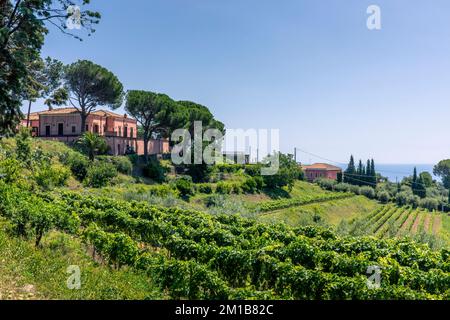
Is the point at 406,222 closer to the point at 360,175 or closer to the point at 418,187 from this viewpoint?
the point at 360,175

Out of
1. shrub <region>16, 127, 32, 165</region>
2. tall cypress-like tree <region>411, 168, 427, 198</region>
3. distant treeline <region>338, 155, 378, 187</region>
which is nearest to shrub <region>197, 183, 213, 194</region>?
shrub <region>16, 127, 32, 165</region>

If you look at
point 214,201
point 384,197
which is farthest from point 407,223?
point 214,201

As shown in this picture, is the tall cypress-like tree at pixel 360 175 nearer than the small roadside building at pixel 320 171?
Yes

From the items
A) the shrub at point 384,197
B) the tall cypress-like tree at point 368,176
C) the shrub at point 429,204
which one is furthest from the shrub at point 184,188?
the tall cypress-like tree at point 368,176

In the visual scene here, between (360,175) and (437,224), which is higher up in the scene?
(360,175)

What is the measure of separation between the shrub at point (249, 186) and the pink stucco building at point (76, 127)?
1555 cm

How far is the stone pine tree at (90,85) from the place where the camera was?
41094mm

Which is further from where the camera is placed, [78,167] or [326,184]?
[326,184]

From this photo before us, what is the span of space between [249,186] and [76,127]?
23.5m

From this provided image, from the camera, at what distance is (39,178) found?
26.1 meters

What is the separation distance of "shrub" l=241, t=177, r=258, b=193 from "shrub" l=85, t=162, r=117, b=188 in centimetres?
1813

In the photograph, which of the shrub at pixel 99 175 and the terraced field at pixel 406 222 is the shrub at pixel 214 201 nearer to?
the shrub at pixel 99 175

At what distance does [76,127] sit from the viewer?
45.9 metres
